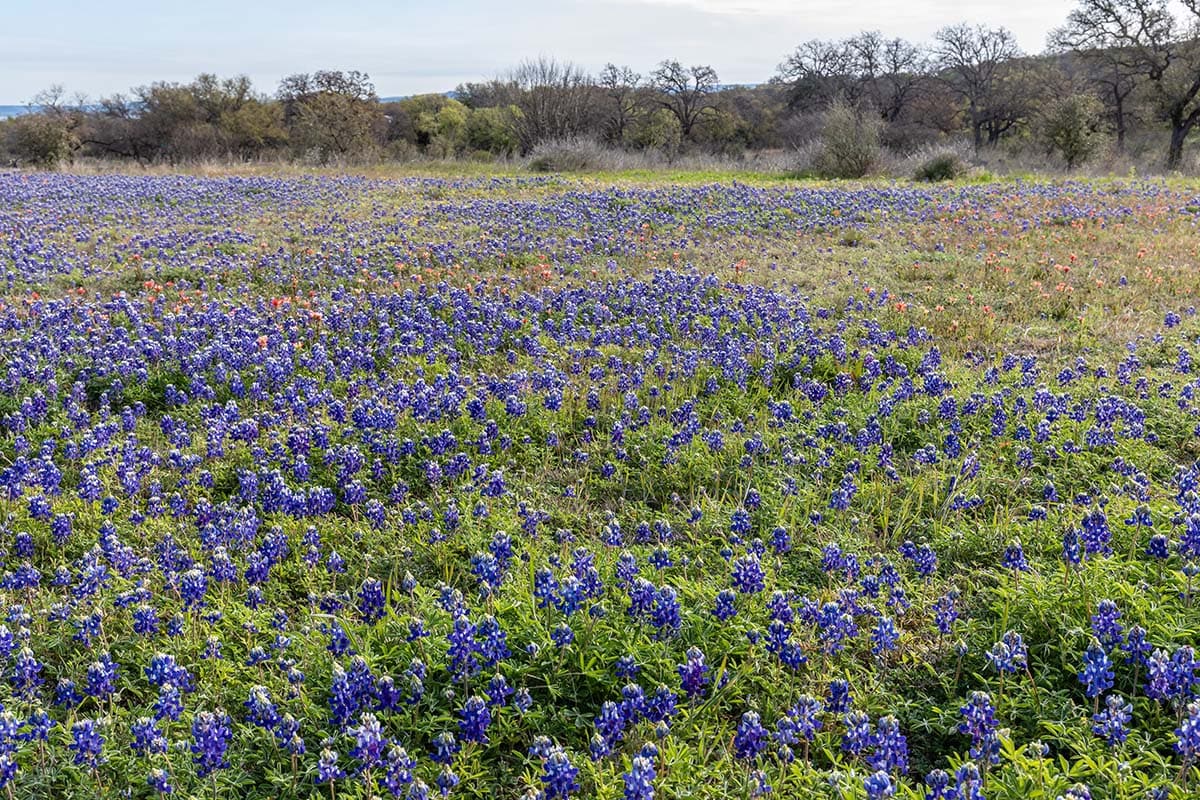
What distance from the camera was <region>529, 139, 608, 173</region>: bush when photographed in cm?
2800

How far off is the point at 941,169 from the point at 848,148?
2.82m

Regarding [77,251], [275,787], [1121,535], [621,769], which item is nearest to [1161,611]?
[1121,535]

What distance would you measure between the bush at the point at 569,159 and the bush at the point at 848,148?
24.8 ft

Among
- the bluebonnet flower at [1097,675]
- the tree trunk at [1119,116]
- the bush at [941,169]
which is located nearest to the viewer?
the bluebonnet flower at [1097,675]

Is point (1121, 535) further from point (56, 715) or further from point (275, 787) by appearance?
point (56, 715)

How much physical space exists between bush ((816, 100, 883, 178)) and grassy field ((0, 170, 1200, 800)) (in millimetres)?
16203

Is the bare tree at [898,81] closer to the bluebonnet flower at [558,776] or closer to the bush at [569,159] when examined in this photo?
the bush at [569,159]

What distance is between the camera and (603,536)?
410cm

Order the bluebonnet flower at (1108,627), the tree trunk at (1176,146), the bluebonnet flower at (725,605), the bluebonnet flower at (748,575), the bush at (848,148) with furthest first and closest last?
the tree trunk at (1176,146) < the bush at (848,148) < the bluebonnet flower at (748,575) < the bluebonnet flower at (725,605) < the bluebonnet flower at (1108,627)

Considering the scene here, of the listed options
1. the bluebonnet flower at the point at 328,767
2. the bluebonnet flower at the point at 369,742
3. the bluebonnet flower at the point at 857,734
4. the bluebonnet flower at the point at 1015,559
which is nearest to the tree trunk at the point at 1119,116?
the bluebonnet flower at the point at 1015,559

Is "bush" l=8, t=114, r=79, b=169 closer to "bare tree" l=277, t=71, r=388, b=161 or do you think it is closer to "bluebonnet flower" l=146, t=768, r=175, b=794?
"bare tree" l=277, t=71, r=388, b=161

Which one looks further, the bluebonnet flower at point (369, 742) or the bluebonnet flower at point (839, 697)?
the bluebonnet flower at point (839, 697)

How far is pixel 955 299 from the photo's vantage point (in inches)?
342

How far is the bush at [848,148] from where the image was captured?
24.7 meters
